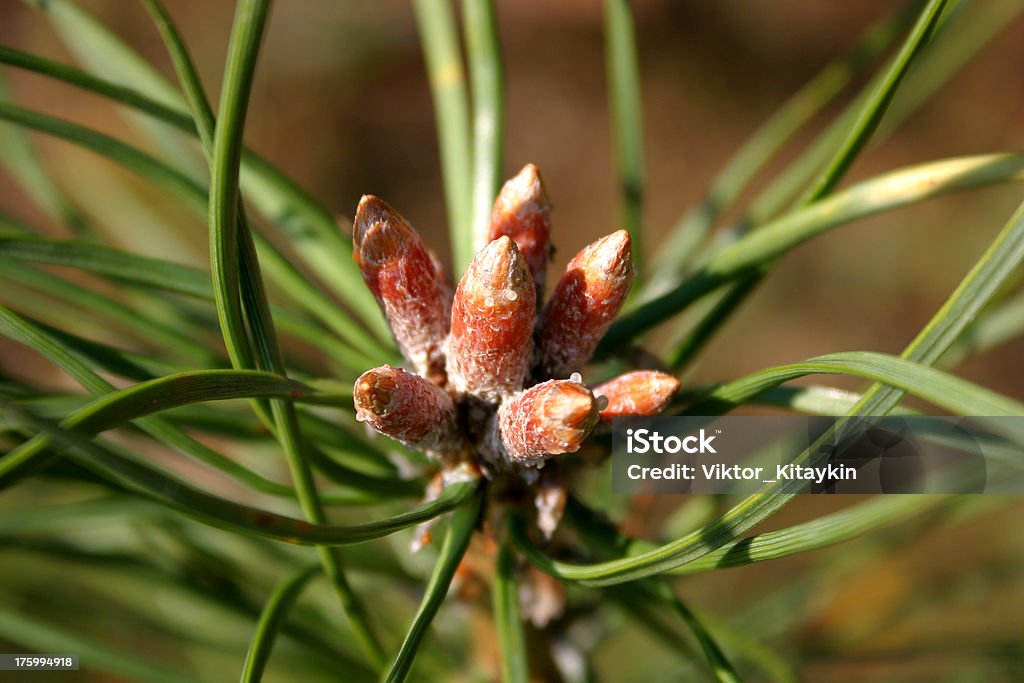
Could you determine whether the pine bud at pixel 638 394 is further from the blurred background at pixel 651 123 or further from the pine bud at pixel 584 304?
the blurred background at pixel 651 123

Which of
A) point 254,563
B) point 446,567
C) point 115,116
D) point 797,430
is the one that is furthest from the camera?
point 115,116

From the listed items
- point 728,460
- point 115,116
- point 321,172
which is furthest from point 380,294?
point 115,116

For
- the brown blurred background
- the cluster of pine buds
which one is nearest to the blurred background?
the brown blurred background

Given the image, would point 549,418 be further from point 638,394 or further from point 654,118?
point 654,118

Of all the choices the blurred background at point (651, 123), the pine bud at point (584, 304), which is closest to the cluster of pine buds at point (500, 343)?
the pine bud at point (584, 304)

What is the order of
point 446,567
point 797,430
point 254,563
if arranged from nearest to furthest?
1. point 446,567
2. point 797,430
3. point 254,563

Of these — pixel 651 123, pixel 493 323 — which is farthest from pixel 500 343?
pixel 651 123

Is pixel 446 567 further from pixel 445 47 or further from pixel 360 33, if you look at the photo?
pixel 360 33
